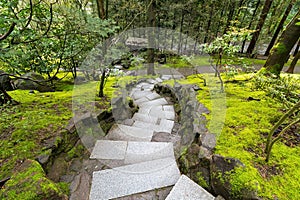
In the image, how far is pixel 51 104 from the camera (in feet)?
9.88

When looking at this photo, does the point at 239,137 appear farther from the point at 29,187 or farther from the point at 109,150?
the point at 29,187

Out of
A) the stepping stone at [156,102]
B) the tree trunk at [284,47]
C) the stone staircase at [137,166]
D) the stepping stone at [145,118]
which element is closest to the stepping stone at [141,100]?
the stepping stone at [156,102]

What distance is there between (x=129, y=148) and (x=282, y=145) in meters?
2.05

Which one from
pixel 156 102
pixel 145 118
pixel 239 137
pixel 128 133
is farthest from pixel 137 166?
pixel 156 102

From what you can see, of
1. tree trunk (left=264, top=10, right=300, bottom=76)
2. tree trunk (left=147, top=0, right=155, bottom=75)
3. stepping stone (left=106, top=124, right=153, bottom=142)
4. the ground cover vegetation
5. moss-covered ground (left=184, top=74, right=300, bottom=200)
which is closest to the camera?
moss-covered ground (left=184, top=74, right=300, bottom=200)

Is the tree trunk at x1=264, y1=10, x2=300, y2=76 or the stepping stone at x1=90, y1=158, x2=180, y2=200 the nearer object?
the stepping stone at x1=90, y1=158, x2=180, y2=200

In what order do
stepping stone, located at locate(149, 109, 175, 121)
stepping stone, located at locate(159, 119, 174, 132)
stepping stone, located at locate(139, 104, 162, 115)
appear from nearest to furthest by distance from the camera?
stepping stone, located at locate(159, 119, 174, 132), stepping stone, located at locate(149, 109, 175, 121), stepping stone, located at locate(139, 104, 162, 115)

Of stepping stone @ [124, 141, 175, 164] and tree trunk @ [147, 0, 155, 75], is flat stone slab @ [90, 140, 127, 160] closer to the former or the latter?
stepping stone @ [124, 141, 175, 164]

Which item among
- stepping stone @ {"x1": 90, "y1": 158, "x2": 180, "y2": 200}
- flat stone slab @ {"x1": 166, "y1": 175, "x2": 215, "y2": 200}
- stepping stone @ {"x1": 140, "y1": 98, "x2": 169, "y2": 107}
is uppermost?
flat stone slab @ {"x1": 166, "y1": 175, "x2": 215, "y2": 200}

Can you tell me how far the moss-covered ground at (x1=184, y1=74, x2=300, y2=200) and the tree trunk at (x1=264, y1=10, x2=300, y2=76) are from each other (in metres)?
1.39

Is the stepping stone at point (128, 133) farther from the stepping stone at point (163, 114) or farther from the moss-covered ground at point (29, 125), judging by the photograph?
the stepping stone at point (163, 114)

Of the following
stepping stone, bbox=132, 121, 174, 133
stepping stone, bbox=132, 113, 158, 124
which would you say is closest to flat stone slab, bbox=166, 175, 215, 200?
stepping stone, bbox=132, 121, 174, 133

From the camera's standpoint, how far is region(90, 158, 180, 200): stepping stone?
180cm

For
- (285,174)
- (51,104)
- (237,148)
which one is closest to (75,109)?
(51,104)
